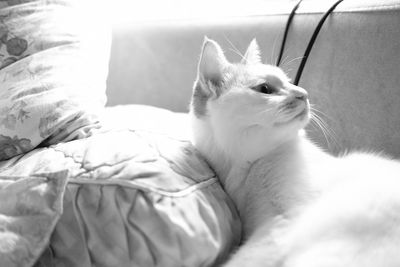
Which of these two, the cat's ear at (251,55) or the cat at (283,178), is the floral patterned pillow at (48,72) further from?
the cat's ear at (251,55)

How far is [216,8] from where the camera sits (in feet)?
4.96

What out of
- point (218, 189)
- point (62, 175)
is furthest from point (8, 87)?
point (218, 189)

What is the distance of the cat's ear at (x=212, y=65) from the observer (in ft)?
3.09

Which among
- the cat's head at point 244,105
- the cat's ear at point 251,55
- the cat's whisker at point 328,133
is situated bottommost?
the cat's whisker at point 328,133

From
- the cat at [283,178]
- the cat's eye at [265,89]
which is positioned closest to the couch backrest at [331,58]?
the cat at [283,178]

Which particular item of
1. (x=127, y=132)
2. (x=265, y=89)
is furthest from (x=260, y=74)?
(x=127, y=132)

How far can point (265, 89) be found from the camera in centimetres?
93

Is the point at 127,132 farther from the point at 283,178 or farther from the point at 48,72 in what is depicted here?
the point at 283,178

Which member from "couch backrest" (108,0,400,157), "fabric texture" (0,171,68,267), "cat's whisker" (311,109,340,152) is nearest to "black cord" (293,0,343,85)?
"couch backrest" (108,0,400,157)

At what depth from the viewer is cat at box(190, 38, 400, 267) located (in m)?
0.69

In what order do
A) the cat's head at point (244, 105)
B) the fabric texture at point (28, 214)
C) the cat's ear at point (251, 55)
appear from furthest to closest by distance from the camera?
the cat's ear at point (251, 55), the cat's head at point (244, 105), the fabric texture at point (28, 214)

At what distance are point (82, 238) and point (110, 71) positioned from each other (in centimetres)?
118

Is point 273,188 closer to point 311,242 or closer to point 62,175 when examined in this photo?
point 311,242

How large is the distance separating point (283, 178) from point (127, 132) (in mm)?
388
